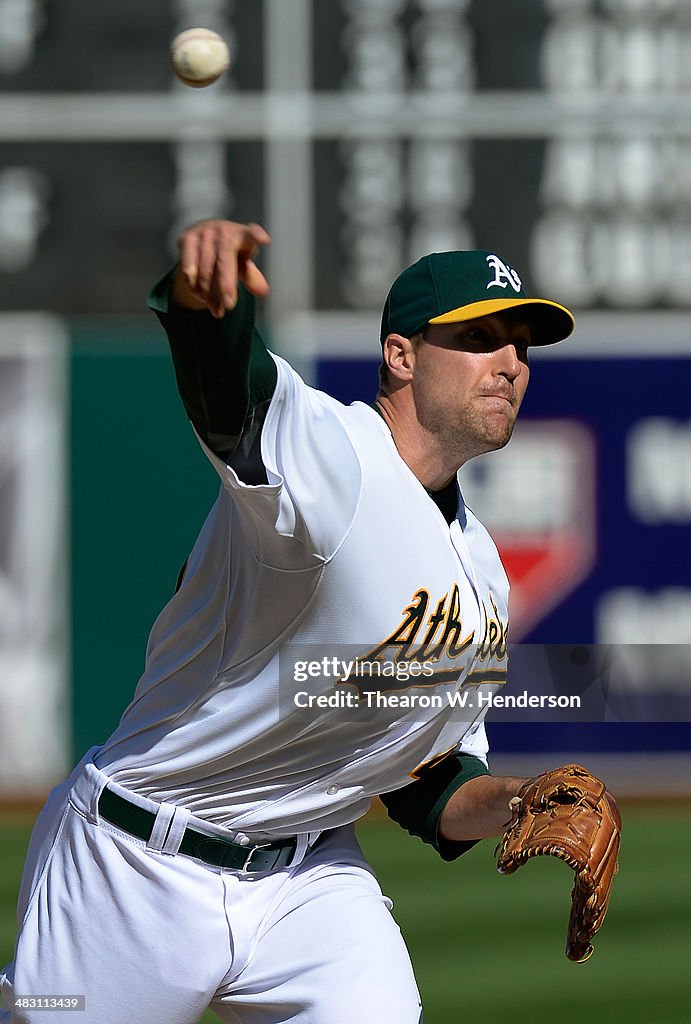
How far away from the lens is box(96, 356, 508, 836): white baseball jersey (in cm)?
234

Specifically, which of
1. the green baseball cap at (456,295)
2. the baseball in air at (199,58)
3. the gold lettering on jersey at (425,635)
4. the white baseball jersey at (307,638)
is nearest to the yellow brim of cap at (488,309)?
the green baseball cap at (456,295)

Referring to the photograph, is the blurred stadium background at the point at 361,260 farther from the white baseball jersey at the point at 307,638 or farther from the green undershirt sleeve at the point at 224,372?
the green undershirt sleeve at the point at 224,372

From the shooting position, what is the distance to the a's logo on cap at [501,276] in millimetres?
2660

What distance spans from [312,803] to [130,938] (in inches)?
14.1

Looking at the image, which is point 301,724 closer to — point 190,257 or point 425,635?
point 425,635

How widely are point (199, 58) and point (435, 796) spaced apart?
1340 mm

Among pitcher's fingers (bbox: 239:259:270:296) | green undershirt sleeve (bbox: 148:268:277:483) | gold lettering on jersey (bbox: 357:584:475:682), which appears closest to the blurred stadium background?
gold lettering on jersey (bbox: 357:584:475:682)

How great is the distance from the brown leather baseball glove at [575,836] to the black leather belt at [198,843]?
397mm

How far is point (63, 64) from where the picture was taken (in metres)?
8.42

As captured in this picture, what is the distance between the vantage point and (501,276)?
2.68 metres

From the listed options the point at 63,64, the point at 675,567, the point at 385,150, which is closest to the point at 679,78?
the point at 385,150

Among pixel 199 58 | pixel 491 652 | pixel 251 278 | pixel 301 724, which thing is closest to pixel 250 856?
pixel 301 724

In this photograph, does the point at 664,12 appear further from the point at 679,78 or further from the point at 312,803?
the point at 312,803

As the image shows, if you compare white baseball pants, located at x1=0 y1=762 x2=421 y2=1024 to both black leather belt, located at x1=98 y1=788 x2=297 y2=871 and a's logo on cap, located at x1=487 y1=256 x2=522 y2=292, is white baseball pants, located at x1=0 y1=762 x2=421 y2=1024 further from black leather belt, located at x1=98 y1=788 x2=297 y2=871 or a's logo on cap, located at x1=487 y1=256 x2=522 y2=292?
a's logo on cap, located at x1=487 y1=256 x2=522 y2=292
